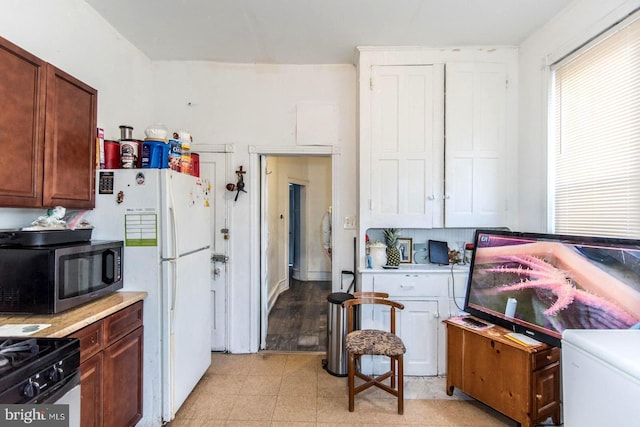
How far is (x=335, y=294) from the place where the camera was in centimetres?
288

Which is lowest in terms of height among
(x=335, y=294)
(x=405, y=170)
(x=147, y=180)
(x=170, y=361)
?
(x=170, y=361)

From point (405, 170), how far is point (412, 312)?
1.22 meters

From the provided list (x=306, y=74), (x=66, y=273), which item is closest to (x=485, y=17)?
(x=306, y=74)

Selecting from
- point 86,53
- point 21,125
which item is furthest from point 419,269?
point 86,53

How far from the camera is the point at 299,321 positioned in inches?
160

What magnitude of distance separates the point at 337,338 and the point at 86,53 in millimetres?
2907

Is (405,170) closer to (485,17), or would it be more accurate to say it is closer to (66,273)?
(485,17)

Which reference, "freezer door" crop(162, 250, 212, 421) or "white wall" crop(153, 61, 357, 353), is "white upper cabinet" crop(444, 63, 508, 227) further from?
"freezer door" crop(162, 250, 212, 421)

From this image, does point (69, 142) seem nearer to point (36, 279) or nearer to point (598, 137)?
point (36, 279)

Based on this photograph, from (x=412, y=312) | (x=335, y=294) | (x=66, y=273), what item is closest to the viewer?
(x=66, y=273)

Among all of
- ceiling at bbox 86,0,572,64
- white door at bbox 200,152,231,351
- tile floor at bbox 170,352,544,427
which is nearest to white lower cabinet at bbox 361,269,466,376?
tile floor at bbox 170,352,544,427

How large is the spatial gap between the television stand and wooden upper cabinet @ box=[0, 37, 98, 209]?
2710 millimetres

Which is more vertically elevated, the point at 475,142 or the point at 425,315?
the point at 475,142

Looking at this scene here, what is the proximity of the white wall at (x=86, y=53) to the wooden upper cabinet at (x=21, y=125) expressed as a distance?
1.03 feet
